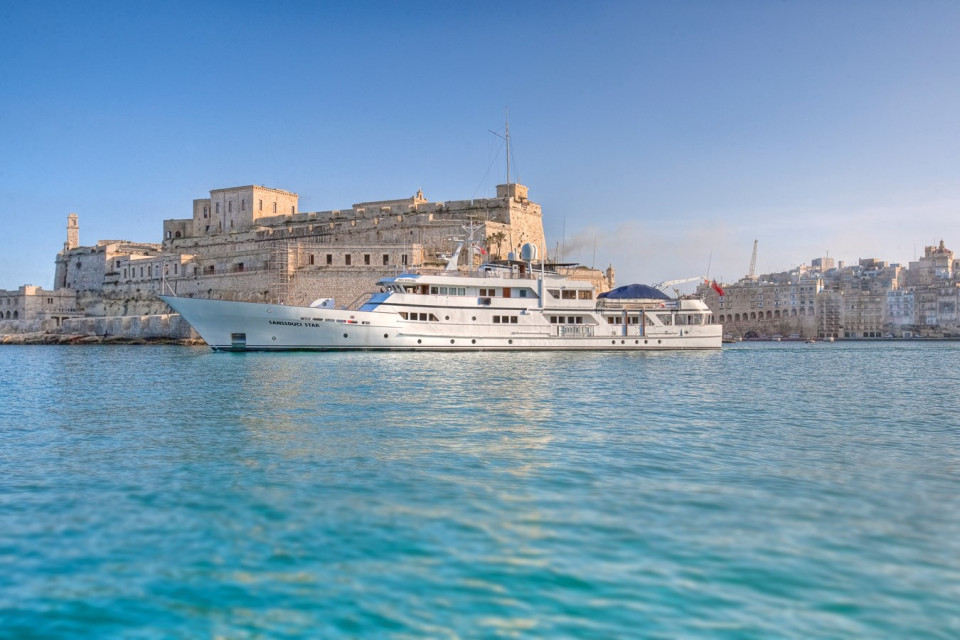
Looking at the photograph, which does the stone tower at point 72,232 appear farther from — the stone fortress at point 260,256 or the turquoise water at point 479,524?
the turquoise water at point 479,524

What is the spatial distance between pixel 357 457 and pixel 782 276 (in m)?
112

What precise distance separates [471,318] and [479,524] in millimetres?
25634

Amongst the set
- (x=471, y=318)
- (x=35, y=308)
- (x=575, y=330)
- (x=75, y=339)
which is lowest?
(x=75, y=339)

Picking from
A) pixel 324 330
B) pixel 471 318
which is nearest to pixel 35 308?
pixel 324 330

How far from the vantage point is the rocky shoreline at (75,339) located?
4478 centimetres

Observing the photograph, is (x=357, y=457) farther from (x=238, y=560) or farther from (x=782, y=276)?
(x=782, y=276)

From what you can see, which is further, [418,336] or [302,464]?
[418,336]

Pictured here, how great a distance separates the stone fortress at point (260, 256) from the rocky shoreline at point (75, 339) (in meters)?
0.61

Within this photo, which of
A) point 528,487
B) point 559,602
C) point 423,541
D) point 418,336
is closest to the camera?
point 559,602

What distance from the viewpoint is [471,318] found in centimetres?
3070

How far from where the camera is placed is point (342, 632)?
3531 millimetres

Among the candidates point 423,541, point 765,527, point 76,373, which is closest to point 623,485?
point 765,527

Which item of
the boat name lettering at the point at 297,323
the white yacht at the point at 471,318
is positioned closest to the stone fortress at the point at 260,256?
the white yacht at the point at 471,318

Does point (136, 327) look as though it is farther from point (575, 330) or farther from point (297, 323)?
point (575, 330)
